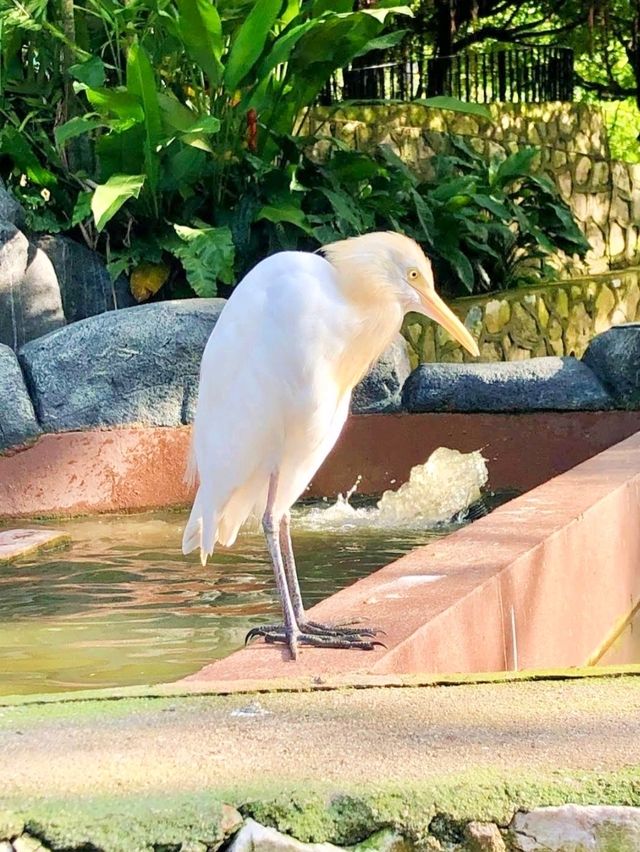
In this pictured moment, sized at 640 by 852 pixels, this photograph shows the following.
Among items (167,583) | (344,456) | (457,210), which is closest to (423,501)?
(344,456)

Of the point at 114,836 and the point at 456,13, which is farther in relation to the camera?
the point at 456,13

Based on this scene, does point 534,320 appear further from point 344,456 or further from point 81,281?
point 344,456

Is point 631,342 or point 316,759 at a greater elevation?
point 316,759

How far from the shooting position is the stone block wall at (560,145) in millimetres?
13977

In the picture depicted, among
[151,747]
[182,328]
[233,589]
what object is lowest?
[233,589]

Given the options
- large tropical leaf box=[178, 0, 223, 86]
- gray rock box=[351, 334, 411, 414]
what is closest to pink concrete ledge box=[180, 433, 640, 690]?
gray rock box=[351, 334, 411, 414]

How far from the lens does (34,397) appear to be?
7656mm

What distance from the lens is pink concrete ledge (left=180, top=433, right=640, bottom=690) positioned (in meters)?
3.17

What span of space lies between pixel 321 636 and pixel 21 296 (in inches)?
269

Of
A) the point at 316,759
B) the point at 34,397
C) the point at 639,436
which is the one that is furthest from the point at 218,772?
the point at 34,397

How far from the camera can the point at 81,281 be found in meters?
10.3

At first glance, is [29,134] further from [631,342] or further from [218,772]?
[218,772]

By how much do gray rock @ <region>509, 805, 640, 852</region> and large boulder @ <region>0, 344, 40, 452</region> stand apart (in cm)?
590

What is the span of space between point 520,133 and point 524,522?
39.8 feet
